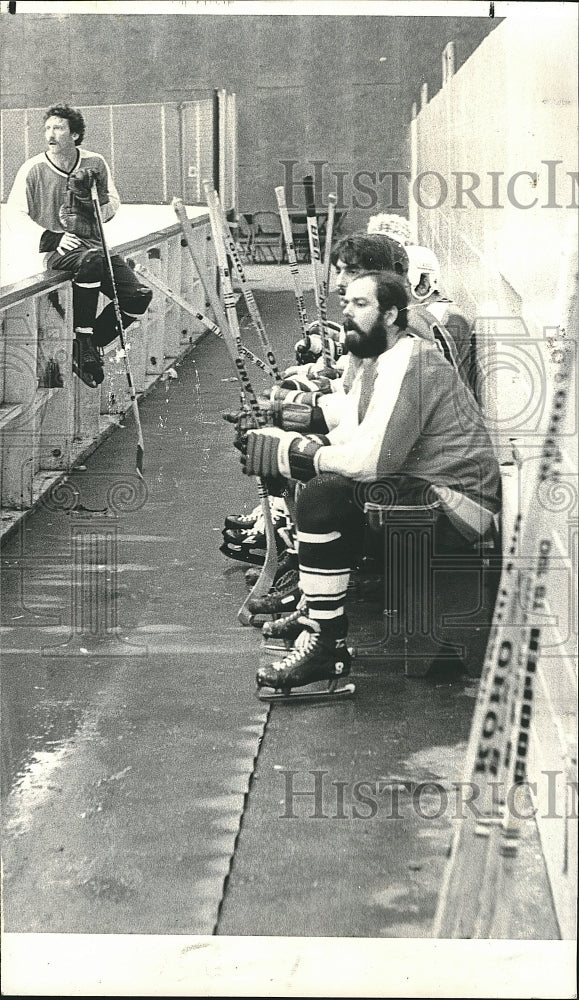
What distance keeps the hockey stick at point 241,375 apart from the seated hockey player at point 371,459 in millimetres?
105

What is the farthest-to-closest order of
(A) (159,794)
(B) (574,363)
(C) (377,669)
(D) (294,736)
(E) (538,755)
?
(C) (377,669) → (D) (294,736) → (A) (159,794) → (E) (538,755) → (B) (574,363)

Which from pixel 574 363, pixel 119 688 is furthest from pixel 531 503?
pixel 119 688

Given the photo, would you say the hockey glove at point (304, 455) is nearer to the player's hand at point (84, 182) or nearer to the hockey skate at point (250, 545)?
the hockey skate at point (250, 545)

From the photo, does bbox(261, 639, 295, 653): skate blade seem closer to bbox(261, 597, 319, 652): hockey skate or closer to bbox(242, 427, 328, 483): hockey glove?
bbox(261, 597, 319, 652): hockey skate

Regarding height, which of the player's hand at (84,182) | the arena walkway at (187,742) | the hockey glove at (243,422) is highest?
the player's hand at (84,182)

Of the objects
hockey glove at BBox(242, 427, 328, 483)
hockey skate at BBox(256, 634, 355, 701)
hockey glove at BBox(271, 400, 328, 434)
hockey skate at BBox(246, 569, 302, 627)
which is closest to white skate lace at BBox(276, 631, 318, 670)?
hockey skate at BBox(256, 634, 355, 701)

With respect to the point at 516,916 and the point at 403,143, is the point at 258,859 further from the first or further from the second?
the point at 403,143

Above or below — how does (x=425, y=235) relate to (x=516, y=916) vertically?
above

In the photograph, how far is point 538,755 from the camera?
2.28 meters

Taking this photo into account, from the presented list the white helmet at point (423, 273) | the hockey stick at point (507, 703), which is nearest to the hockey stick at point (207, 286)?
the white helmet at point (423, 273)

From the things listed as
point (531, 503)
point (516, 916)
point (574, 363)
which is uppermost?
point (574, 363)

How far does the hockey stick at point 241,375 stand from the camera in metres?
2.79

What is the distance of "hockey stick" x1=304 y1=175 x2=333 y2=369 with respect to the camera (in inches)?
107

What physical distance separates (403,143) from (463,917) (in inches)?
53.1
